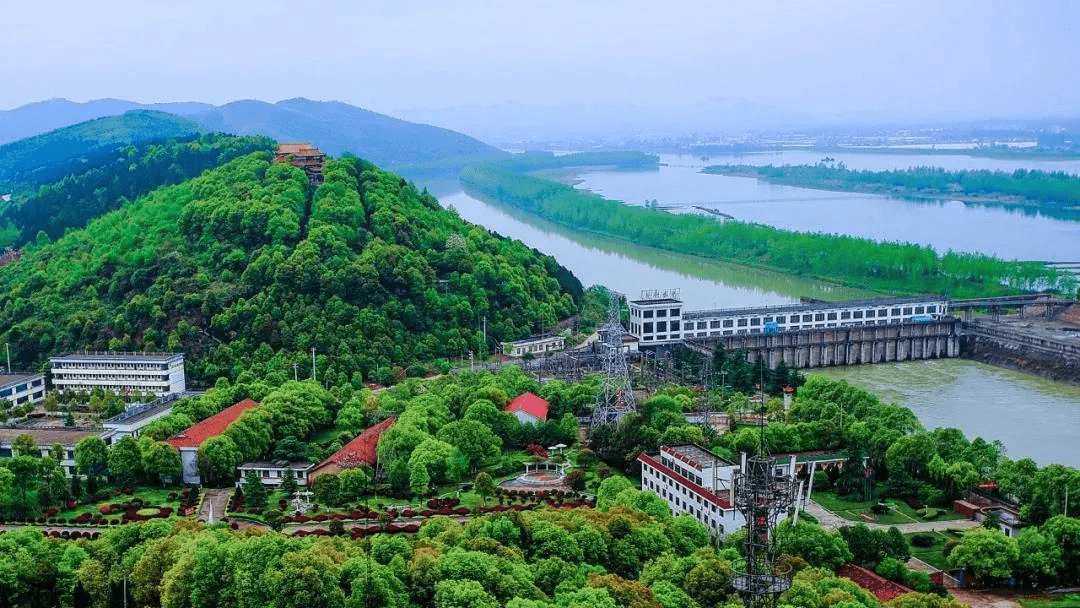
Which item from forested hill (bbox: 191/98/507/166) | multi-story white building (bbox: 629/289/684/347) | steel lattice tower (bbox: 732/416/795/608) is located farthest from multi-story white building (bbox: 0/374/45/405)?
forested hill (bbox: 191/98/507/166)

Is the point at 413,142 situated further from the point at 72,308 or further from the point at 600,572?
the point at 600,572

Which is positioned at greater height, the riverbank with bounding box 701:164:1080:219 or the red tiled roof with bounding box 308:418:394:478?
the riverbank with bounding box 701:164:1080:219

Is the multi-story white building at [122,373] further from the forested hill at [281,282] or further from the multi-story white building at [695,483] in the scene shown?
the multi-story white building at [695,483]

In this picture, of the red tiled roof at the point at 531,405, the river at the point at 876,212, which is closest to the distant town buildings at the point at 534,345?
the red tiled roof at the point at 531,405

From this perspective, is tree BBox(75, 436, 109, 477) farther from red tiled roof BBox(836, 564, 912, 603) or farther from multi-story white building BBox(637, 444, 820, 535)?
red tiled roof BBox(836, 564, 912, 603)

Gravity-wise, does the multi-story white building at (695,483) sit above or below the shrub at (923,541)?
above

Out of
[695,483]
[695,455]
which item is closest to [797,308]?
[695,455]

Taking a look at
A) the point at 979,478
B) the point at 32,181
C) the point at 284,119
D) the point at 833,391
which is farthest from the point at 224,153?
the point at 284,119
